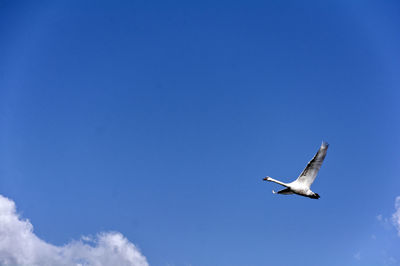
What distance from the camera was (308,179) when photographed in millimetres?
40406

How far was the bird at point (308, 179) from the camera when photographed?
125 feet

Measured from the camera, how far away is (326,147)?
3766 cm

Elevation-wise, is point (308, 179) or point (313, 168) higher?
point (313, 168)

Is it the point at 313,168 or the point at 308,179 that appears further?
the point at 308,179

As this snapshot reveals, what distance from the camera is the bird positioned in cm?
3809

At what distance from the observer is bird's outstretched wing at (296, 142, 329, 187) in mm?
37750

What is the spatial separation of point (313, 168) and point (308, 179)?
5.68 ft

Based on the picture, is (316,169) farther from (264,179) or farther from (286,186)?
(264,179)

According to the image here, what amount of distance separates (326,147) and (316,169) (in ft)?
9.95

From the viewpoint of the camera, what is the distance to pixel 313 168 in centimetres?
3934

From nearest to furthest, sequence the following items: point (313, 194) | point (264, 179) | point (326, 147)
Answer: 1. point (326, 147)
2. point (313, 194)
3. point (264, 179)

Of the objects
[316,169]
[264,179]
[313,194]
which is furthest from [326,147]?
[264,179]

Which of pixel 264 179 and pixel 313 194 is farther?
pixel 264 179

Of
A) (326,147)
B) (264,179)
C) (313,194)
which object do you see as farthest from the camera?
(264,179)
